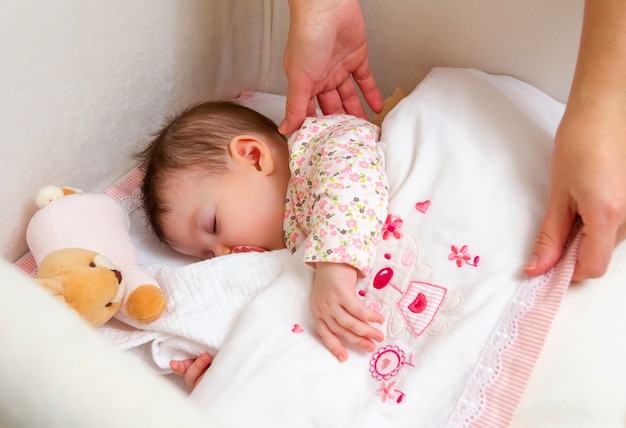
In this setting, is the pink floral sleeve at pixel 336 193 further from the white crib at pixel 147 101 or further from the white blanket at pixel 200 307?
the white crib at pixel 147 101

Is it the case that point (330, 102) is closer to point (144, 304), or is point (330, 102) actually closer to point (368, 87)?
point (368, 87)

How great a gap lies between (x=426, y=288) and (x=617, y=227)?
0.23 m

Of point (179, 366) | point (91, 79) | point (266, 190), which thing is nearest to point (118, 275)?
point (179, 366)

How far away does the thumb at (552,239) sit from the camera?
2.44 ft

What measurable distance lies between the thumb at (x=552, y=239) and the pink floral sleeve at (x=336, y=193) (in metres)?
0.21

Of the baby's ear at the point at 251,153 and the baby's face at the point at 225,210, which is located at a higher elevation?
the baby's ear at the point at 251,153

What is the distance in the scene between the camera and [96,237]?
101 centimetres

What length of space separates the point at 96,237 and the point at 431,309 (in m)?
0.54

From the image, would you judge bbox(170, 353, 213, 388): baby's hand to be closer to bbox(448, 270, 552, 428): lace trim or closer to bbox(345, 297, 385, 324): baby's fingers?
bbox(345, 297, 385, 324): baby's fingers

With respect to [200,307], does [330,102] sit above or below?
above

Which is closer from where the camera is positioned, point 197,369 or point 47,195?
point 197,369

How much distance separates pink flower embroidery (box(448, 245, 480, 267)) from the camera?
80 centimetres

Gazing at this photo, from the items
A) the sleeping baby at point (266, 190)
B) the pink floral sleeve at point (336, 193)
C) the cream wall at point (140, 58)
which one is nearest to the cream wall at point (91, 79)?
the cream wall at point (140, 58)

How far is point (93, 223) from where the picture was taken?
3.37 ft
